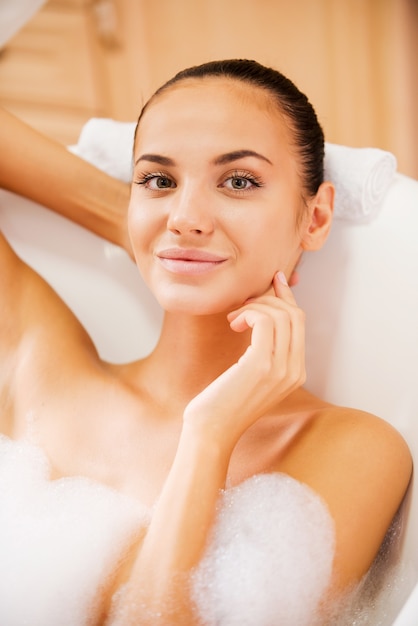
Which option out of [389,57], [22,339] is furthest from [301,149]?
[389,57]

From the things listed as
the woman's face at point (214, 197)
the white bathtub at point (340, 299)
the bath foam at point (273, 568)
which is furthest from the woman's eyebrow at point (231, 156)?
the bath foam at point (273, 568)

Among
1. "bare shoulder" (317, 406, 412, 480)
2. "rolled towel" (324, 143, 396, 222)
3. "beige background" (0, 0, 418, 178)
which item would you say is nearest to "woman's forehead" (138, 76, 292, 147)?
"rolled towel" (324, 143, 396, 222)

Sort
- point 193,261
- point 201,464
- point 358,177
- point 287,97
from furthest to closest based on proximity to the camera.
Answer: point 358,177 → point 287,97 → point 193,261 → point 201,464

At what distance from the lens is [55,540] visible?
3.60ft

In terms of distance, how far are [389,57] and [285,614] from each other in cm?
213

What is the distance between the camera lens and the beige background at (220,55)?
8.60 feet

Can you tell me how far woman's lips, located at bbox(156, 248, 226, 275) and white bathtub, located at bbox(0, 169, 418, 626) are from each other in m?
0.37

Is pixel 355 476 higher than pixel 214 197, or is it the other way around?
pixel 214 197

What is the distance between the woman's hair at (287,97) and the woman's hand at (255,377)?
25cm

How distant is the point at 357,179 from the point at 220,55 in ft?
4.73

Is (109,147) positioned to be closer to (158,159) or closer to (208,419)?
(158,159)

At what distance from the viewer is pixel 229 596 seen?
1.01m

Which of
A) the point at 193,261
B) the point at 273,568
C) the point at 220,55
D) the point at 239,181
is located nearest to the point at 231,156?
the point at 239,181

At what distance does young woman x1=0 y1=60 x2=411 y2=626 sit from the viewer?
998 mm
